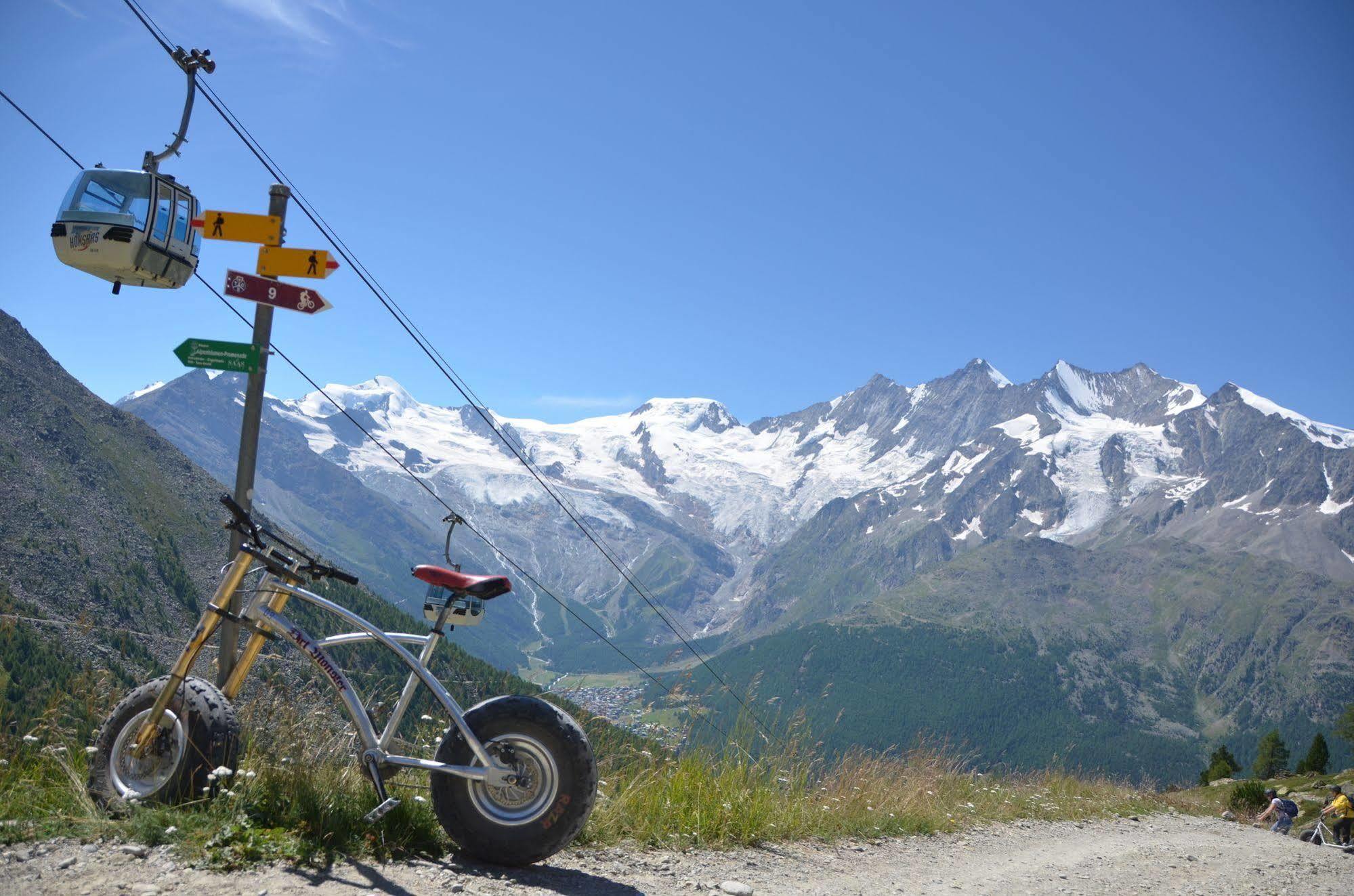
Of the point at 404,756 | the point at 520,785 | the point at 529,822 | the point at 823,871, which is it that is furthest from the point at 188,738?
the point at 823,871

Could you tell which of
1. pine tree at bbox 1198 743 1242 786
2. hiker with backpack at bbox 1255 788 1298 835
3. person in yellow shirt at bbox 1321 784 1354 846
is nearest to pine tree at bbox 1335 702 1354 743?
pine tree at bbox 1198 743 1242 786

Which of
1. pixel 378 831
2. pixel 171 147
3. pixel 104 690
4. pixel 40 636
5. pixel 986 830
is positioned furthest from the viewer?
pixel 40 636

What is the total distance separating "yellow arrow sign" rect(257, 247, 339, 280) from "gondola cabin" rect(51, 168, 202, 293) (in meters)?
1.38

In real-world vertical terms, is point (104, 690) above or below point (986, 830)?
below

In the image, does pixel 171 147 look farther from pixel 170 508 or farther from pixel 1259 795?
pixel 170 508

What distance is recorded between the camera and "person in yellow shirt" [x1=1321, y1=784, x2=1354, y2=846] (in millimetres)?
20163

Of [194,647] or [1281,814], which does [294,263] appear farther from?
[1281,814]

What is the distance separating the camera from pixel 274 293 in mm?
8047

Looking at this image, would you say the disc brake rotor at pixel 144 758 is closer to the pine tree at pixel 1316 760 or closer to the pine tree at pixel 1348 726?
the pine tree at pixel 1316 760

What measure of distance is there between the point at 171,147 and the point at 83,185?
1.00 meters

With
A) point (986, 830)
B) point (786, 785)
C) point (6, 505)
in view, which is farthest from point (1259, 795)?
point (6, 505)

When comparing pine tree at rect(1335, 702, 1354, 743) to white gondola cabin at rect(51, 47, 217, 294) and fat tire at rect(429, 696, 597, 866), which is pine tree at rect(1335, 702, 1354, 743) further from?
white gondola cabin at rect(51, 47, 217, 294)

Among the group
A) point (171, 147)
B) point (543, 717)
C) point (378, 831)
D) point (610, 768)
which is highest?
point (171, 147)

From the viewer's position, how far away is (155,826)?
588 cm
